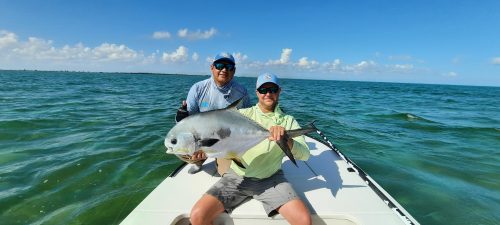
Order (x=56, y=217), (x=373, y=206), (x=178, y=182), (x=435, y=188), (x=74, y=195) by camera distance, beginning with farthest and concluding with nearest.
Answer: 1. (x=435, y=188)
2. (x=74, y=195)
3. (x=56, y=217)
4. (x=178, y=182)
5. (x=373, y=206)

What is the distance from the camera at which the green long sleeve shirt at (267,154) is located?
13.1ft

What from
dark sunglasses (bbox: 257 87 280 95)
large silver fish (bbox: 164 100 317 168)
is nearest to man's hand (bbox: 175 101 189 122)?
dark sunglasses (bbox: 257 87 280 95)

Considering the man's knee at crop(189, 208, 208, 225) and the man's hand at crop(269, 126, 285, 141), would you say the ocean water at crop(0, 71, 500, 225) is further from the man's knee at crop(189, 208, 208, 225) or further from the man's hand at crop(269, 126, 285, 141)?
the man's hand at crop(269, 126, 285, 141)

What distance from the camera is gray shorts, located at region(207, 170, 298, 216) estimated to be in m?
3.84

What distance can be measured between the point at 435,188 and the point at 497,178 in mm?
2275

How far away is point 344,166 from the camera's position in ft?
18.5

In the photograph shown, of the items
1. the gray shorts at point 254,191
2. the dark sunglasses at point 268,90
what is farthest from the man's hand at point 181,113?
the dark sunglasses at point 268,90

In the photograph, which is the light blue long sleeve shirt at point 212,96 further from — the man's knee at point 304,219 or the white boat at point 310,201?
the man's knee at point 304,219

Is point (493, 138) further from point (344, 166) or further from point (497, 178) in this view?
point (344, 166)

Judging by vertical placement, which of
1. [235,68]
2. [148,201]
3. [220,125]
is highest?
[235,68]

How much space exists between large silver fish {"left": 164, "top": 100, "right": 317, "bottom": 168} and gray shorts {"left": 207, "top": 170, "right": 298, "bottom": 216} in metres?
0.68

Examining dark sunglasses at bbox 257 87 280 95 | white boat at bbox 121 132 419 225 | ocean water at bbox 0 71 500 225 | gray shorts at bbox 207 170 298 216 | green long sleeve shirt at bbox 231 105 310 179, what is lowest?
ocean water at bbox 0 71 500 225

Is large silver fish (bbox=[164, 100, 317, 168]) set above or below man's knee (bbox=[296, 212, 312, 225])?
above

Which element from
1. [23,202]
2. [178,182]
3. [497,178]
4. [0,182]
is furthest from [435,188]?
[0,182]
